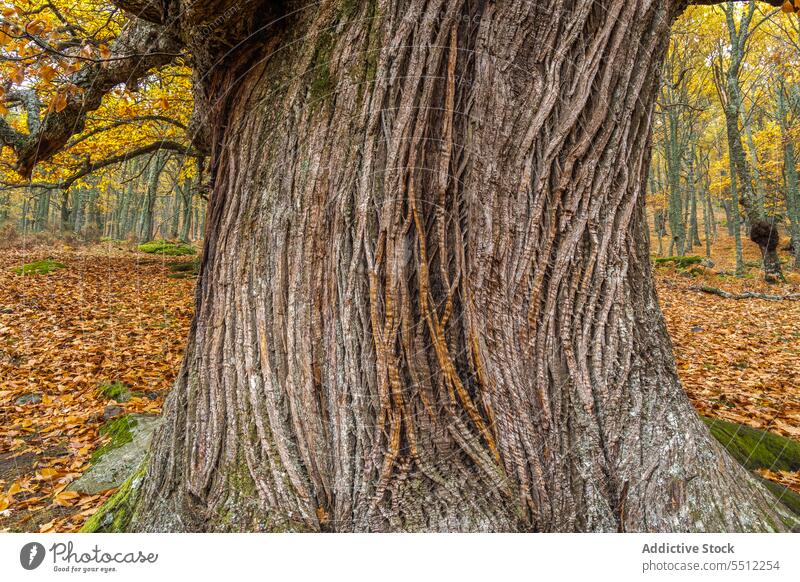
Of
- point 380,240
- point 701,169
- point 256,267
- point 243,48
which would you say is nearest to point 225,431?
point 256,267

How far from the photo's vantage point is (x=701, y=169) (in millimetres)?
24828

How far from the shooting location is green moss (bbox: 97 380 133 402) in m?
4.15

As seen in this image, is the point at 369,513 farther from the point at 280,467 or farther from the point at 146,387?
the point at 146,387

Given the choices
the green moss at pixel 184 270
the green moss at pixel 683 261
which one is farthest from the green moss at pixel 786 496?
the green moss at pixel 683 261

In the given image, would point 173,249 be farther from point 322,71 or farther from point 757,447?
point 757,447

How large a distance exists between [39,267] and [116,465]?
9.43m

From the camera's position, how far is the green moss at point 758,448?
8.89 feet

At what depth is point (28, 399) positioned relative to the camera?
417 centimetres

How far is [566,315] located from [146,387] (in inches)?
168

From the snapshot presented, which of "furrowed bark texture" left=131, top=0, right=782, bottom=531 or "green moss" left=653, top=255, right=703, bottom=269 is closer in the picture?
"furrowed bark texture" left=131, top=0, right=782, bottom=531

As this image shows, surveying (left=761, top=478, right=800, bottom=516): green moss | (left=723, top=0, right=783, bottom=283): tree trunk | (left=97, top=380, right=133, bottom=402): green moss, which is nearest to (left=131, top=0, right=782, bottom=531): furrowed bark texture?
(left=761, top=478, right=800, bottom=516): green moss

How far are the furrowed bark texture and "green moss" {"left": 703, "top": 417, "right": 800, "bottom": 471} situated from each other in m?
0.88
